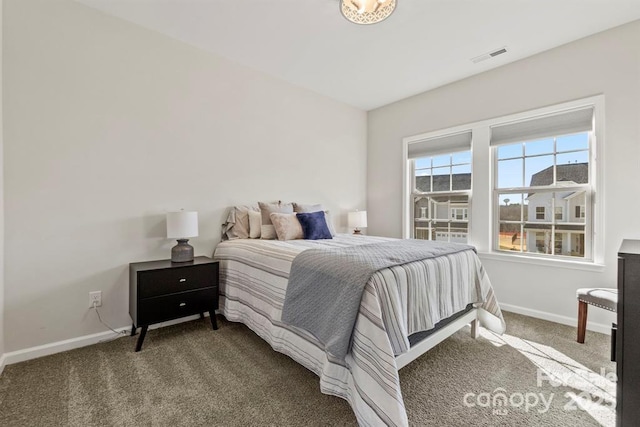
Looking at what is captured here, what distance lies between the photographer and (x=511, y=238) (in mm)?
Answer: 3189

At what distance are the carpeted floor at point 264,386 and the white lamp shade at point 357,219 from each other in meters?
2.04

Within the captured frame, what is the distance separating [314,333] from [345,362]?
24 centimetres

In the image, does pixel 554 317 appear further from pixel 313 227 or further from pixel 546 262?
pixel 313 227

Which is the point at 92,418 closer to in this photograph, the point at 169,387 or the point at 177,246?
the point at 169,387

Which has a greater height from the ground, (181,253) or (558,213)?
(558,213)

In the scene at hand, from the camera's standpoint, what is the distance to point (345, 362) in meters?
1.44

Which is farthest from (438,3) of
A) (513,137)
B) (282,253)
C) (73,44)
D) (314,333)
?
(73,44)

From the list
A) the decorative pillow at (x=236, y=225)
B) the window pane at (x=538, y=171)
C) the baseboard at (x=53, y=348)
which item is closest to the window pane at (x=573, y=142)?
the window pane at (x=538, y=171)

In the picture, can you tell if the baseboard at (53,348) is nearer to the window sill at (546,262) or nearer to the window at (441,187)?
the window at (441,187)

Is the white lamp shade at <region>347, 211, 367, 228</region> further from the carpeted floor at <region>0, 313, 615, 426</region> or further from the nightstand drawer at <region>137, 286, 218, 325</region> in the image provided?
the nightstand drawer at <region>137, 286, 218, 325</region>

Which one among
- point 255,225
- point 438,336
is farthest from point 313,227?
point 438,336

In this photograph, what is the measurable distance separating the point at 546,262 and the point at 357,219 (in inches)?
86.1

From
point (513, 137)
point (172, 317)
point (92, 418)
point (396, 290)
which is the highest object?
point (513, 137)

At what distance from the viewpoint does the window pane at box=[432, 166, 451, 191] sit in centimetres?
376
